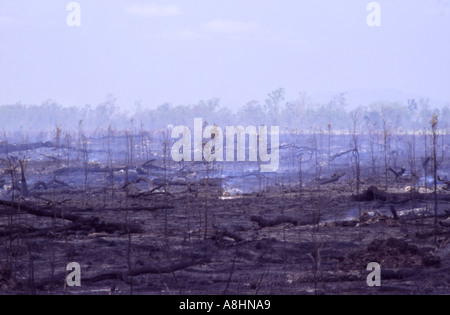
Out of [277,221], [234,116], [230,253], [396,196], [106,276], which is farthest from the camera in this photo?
[234,116]

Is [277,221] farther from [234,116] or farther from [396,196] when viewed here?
[234,116]

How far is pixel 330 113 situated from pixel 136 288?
296ft

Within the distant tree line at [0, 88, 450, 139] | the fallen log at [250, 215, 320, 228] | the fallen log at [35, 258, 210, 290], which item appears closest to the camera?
the fallen log at [35, 258, 210, 290]

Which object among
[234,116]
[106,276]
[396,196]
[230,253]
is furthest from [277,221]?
[234,116]

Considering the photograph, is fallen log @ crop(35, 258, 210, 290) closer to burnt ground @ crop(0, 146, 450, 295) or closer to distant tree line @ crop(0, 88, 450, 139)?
burnt ground @ crop(0, 146, 450, 295)

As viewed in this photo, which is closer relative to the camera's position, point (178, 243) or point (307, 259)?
point (307, 259)

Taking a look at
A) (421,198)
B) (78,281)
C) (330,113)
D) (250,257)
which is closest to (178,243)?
(250,257)

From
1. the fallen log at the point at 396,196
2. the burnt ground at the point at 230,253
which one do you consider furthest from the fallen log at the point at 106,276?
the fallen log at the point at 396,196

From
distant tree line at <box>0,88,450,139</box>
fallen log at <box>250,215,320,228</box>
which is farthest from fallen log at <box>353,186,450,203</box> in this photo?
distant tree line at <box>0,88,450,139</box>

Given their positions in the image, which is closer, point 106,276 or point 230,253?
point 106,276

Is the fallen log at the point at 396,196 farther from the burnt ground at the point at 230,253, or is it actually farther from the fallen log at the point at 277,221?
the fallen log at the point at 277,221
